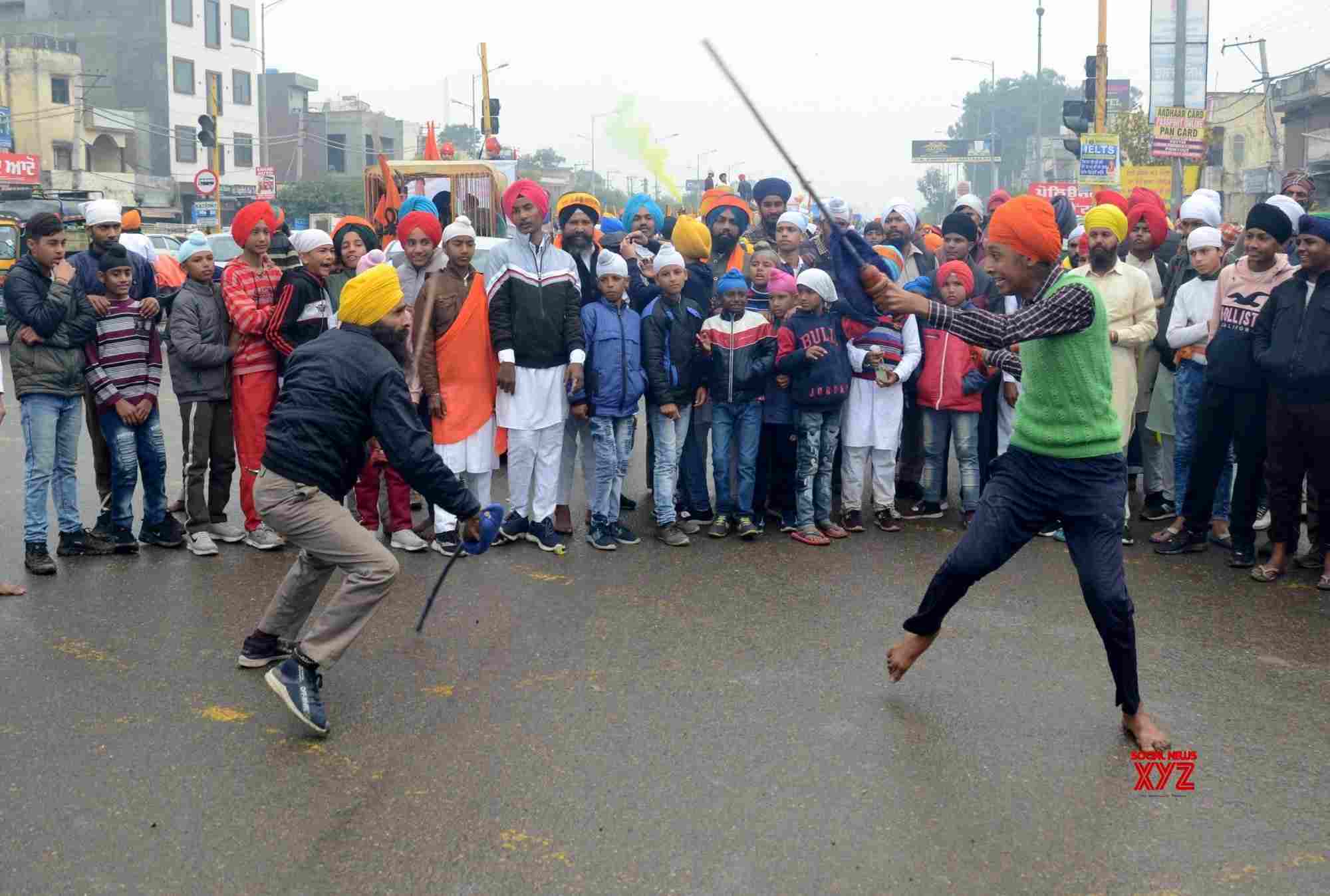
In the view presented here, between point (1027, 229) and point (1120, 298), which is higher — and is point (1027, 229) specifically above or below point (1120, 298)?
above

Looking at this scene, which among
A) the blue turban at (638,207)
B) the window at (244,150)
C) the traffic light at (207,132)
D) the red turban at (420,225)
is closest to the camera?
the red turban at (420,225)

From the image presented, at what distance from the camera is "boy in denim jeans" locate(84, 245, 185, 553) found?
7.61 metres

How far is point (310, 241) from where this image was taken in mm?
8117

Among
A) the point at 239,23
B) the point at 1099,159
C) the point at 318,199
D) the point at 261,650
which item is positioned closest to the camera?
the point at 261,650

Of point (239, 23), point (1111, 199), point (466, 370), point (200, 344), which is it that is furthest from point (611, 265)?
point (239, 23)

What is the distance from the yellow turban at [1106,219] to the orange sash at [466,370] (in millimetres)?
3705

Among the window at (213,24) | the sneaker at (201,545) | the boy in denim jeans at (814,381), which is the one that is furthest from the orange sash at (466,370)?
the window at (213,24)

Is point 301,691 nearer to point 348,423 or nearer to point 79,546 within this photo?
point 348,423

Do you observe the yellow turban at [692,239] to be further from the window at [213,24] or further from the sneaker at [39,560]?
the window at [213,24]

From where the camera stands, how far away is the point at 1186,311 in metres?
8.27

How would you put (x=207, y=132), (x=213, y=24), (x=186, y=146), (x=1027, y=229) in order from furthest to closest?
(x=213, y=24) → (x=186, y=146) → (x=207, y=132) → (x=1027, y=229)

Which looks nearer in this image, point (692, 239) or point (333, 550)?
point (333, 550)

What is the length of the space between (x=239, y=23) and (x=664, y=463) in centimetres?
6589

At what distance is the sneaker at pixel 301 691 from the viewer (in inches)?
195
